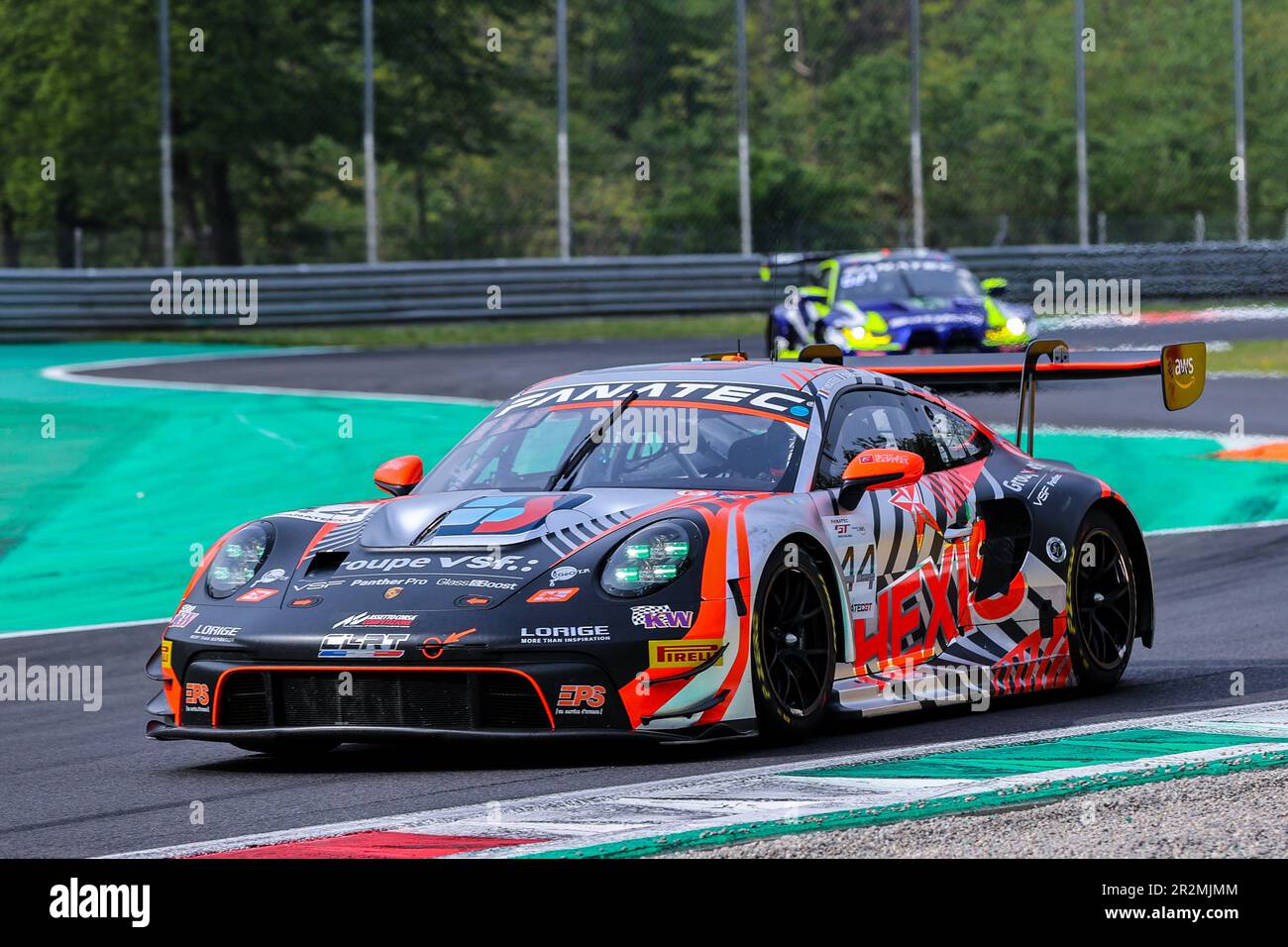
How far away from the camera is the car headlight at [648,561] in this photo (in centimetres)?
664

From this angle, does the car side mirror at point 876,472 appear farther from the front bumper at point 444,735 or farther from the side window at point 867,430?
the front bumper at point 444,735

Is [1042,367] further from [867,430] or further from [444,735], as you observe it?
[444,735]

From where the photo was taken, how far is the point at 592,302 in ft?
88.2

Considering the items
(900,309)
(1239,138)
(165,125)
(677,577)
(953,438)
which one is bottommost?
(677,577)

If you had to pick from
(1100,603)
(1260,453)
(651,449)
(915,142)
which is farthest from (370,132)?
(651,449)

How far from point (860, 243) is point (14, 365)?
11837 millimetres

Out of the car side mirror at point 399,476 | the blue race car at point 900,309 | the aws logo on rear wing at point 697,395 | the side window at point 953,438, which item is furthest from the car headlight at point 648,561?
the blue race car at point 900,309

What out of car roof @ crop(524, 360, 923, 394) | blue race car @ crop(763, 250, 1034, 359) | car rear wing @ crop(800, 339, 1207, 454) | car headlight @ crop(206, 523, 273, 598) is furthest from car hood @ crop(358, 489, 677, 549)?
blue race car @ crop(763, 250, 1034, 359)

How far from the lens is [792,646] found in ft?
22.8

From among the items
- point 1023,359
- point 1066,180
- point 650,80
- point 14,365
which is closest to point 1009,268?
point 1066,180

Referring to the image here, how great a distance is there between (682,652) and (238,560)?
5.39ft

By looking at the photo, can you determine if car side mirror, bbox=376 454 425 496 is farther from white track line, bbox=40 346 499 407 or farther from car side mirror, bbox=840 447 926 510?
white track line, bbox=40 346 499 407

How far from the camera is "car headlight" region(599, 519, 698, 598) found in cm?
664

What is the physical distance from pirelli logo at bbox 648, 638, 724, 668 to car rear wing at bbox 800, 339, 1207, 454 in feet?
7.95
